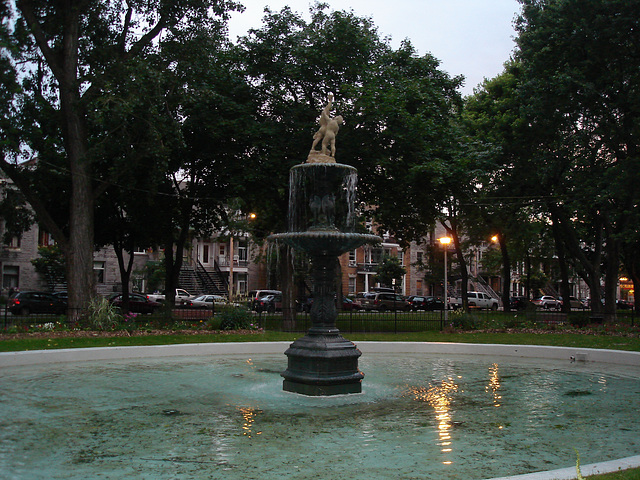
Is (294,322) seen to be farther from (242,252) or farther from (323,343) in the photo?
(242,252)

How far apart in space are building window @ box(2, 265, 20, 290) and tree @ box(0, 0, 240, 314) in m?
26.6

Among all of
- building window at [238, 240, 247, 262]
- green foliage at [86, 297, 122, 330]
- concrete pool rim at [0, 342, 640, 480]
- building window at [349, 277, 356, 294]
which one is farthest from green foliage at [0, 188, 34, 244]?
building window at [349, 277, 356, 294]

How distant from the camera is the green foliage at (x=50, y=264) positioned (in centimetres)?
4844

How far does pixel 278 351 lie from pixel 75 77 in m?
13.8

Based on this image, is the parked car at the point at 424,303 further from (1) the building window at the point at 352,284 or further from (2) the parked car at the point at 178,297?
(2) the parked car at the point at 178,297

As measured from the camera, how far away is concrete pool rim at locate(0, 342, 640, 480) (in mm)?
14500

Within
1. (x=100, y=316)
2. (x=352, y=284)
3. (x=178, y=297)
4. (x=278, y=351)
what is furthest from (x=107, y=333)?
(x=352, y=284)

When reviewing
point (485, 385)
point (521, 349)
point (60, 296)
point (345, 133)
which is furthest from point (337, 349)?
point (60, 296)

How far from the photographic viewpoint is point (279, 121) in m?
26.1

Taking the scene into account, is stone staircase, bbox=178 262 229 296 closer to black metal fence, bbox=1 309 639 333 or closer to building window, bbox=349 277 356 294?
building window, bbox=349 277 356 294

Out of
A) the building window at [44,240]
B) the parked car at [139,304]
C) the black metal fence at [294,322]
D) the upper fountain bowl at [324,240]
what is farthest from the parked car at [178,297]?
the upper fountain bowl at [324,240]

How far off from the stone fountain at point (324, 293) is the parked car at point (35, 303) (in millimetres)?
29166

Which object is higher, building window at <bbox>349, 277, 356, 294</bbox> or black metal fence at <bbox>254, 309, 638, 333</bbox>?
building window at <bbox>349, 277, 356, 294</bbox>

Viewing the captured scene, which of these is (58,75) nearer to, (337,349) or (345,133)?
(345,133)
